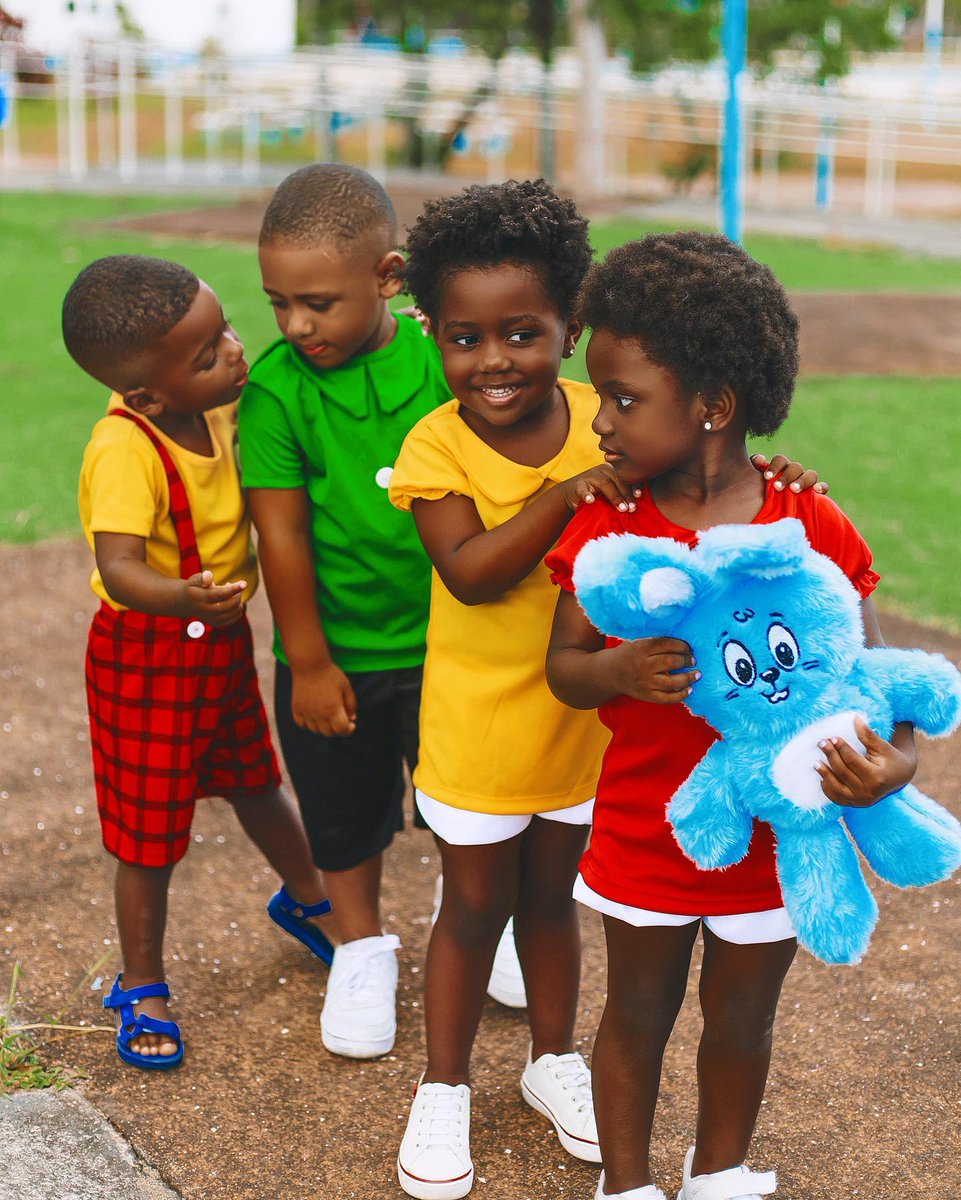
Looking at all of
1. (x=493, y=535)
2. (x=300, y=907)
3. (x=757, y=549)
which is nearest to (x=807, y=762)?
(x=757, y=549)

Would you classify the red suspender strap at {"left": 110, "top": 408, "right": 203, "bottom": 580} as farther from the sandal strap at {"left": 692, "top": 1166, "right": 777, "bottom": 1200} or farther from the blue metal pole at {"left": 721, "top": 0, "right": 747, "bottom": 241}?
the blue metal pole at {"left": 721, "top": 0, "right": 747, "bottom": 241}

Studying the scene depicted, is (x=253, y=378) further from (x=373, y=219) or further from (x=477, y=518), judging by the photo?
(x=477, y=518)

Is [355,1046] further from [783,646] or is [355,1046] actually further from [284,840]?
[783,646]

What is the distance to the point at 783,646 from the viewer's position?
6.49 feet

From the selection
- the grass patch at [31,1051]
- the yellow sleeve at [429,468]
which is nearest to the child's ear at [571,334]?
the yellow sleeve at [429,468]

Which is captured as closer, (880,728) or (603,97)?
(880,728)

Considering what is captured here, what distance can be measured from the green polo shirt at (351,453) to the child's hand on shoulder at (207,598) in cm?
26

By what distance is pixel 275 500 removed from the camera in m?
2.72

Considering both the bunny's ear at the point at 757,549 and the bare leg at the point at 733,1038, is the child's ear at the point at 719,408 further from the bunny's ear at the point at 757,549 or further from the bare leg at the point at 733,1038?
the bare leg at the point at 733,1038

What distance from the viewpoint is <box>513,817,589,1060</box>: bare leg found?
2.58m

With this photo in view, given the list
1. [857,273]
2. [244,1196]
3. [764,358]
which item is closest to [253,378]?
[764,358]

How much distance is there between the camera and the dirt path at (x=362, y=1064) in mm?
2549

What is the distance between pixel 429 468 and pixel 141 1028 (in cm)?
128

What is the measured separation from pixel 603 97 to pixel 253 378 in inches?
742
